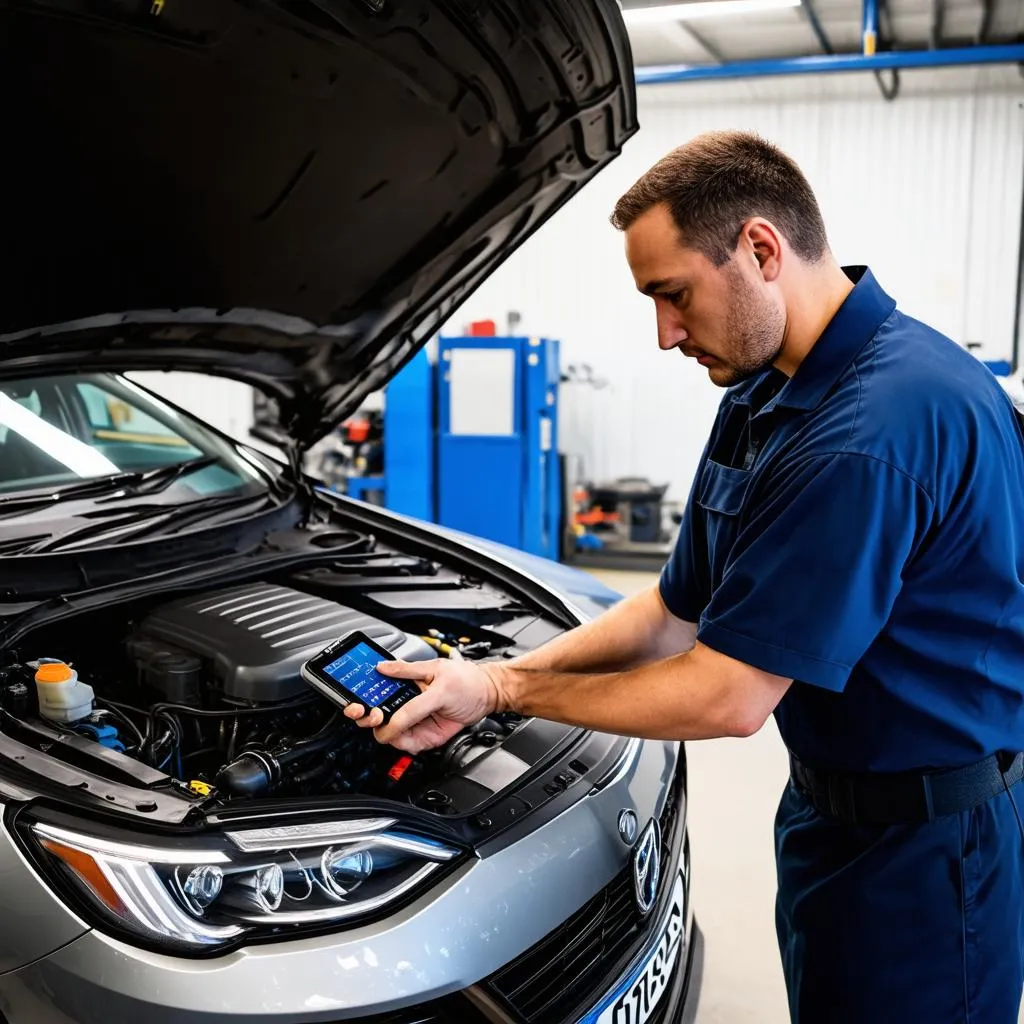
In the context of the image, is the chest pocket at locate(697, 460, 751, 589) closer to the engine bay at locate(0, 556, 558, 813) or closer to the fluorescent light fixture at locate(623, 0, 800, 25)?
the engine bay at locate(0, 556, 558, 813)

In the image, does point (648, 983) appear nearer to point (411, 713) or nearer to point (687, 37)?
point (411, 713)

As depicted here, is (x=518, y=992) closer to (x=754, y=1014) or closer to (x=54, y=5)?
(x=754, y=1014)

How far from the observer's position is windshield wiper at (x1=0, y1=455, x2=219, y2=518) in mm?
2012

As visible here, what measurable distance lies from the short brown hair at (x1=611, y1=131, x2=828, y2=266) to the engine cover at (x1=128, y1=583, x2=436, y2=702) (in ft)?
2.93

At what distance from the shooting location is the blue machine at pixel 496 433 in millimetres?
5863

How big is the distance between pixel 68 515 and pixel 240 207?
69 cm

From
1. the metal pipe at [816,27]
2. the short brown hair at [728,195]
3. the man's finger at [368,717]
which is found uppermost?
the metal pipe at [816,27]

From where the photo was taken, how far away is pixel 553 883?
1.34 metres

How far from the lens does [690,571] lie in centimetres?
156

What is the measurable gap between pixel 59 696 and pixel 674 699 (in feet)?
2.82

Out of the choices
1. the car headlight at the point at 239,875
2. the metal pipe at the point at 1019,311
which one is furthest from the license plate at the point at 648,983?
the metal pipe at the point at 1019,311

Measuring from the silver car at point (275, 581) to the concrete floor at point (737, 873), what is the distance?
47cm

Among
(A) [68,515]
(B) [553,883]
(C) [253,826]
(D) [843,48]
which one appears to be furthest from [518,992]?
(D) [843,48]

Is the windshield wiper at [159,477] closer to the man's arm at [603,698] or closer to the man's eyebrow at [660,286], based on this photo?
the man's arm at [603,698]
